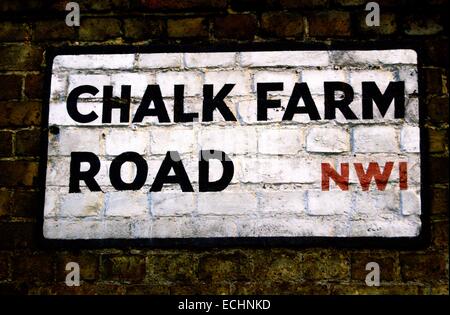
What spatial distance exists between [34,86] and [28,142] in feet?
0.64

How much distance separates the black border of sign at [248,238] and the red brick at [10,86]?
0.31ft

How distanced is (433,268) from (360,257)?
23 centimetres

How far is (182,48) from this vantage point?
5.50 feet

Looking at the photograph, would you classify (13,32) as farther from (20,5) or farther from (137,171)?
(137,171)

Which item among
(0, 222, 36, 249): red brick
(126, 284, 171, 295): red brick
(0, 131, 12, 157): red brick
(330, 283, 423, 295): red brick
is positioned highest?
(0, 131, 12, 157): red brick

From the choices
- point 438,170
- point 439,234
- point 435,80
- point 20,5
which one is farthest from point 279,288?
point 20,5

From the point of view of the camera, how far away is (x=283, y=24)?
1672mm

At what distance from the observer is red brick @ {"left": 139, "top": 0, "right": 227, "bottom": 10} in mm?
1694

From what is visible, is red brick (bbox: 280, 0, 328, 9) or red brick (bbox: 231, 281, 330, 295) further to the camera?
red brick (bbox: 280, 0, 328, 9)

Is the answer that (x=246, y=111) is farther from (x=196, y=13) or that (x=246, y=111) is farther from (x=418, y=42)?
(x=418, y=42)

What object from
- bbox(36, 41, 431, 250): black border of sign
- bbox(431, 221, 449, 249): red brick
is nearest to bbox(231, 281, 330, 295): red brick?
bbox(36, 41, 431, 250): black border of sign

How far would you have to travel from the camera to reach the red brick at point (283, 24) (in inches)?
65.7

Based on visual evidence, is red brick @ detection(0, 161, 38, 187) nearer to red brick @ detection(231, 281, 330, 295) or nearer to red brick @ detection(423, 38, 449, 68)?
red brick @ detection(231, 281, 330, 295)
